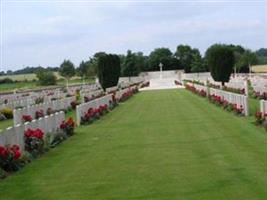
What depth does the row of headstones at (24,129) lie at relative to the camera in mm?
11734

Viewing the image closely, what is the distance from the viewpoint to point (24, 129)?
43.4 feet

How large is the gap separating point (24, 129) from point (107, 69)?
2530 centimetres

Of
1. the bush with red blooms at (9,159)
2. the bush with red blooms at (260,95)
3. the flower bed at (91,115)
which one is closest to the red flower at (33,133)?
the bush with red blooms at (9,159)

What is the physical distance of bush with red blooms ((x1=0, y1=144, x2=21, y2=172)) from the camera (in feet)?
35.9

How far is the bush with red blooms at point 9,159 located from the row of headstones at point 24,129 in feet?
1.10

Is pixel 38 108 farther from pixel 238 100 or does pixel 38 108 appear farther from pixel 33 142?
pixel 33 142

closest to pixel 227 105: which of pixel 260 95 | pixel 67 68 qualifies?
pixel 260 95

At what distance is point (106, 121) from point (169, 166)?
11.9m

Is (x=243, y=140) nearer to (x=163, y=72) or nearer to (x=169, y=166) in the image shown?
(x=169, y=166)

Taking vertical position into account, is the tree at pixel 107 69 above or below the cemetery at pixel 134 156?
above

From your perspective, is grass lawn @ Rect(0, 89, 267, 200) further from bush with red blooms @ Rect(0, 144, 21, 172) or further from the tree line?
the tree line

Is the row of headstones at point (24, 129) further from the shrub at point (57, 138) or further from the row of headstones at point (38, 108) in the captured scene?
the row of headstones at point (38, 108)

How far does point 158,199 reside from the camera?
26.2 ft

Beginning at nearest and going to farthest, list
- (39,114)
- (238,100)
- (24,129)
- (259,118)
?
(24,129), (259,118), (238,100), (39,114)
